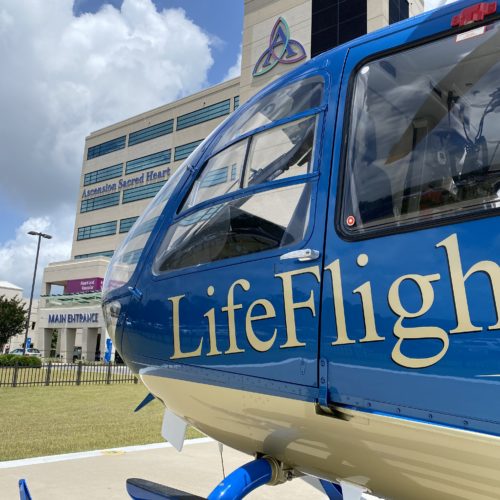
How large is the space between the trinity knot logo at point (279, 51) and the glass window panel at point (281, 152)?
30774 millimetres

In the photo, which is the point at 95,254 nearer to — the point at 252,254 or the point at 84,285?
the point at 84,285

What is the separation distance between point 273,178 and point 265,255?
1.72ft

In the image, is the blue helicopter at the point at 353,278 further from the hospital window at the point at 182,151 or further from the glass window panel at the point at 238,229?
the hospital window at the point at 182,151

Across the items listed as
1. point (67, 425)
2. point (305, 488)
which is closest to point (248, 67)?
point (67, 425)

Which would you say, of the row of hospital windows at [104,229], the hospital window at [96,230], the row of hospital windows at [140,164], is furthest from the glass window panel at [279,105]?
the hospital window at [96,230]

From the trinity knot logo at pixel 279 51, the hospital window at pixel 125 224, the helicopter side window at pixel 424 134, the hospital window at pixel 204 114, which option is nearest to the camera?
the helicopter side window at pixel 424 134

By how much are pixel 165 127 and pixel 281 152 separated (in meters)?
51.4

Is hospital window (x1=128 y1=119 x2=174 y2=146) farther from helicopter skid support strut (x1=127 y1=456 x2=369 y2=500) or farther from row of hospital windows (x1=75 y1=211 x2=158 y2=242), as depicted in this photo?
helicopter skid support strut (x1=127 y1=456 x2=369 y2=500)

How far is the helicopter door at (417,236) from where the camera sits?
166 cm

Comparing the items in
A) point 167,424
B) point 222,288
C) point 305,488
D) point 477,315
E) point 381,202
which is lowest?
point 305,488

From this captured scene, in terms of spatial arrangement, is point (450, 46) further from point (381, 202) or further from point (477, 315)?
point (477, 315)

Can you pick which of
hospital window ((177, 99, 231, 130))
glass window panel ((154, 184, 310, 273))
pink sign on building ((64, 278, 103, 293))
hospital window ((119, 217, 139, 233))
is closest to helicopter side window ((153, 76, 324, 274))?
glass window panel ((154, 184, 310, 273))

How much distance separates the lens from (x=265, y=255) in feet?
7.46

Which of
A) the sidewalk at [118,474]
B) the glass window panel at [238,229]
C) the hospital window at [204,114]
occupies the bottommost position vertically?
the sidewalk at [118,474]
